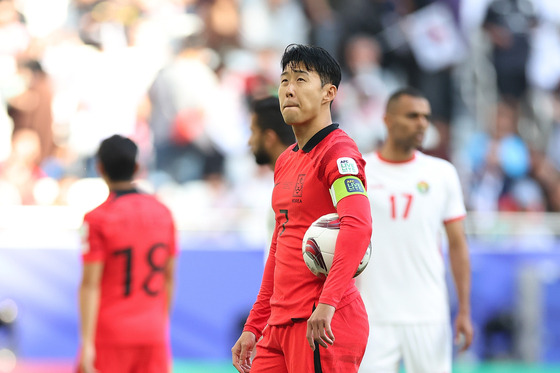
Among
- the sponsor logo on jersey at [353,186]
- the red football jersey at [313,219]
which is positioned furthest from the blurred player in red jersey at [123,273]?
the sponsor logo on jersey at [353,186]

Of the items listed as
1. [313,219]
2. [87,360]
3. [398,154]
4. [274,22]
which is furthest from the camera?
[274,22]

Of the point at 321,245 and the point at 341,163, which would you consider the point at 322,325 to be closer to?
the point at 321,245

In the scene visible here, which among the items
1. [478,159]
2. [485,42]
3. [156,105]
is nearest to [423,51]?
[485,42]

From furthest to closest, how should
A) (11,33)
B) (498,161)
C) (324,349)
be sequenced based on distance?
(11,33) < (498,161) < (324,349)

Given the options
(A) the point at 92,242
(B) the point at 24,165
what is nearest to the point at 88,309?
(A) the point at 92,242

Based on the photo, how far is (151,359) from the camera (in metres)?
5.90

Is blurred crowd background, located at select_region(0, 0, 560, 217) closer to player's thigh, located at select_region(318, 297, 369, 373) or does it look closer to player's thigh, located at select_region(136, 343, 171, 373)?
player's thigh, located at select_region(136, 343, 171, 373)

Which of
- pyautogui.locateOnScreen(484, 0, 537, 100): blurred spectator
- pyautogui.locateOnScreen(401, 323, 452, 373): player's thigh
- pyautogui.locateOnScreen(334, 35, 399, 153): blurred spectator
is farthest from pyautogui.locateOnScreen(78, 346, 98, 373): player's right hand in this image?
pyautogui.locateOnScreen(484, 0, 537, 100): blurred spectator

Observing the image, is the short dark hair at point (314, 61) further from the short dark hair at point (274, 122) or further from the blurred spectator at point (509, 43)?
the blurred spectator at point (509, 43)

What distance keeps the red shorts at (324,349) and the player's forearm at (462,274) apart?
7.32ft

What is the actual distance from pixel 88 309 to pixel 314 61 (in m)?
2.64

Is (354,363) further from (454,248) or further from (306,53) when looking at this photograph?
(454,248)

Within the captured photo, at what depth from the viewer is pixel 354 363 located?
3779 millimetres

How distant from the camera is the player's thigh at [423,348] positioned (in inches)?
226
